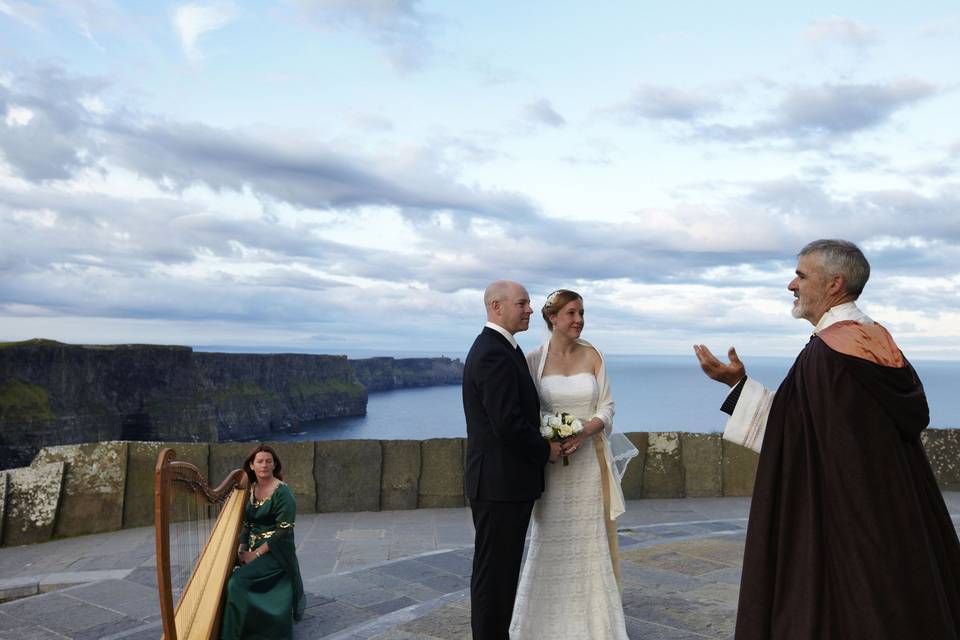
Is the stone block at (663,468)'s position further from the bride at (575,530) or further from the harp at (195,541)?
the harp at (195,541)

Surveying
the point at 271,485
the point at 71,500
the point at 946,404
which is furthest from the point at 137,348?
the point at 946,404

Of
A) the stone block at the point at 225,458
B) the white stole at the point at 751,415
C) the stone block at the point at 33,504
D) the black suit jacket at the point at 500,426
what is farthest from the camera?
the stone block at the point at 225,458

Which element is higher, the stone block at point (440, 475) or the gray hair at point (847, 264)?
the gray hair at point (847, 264)

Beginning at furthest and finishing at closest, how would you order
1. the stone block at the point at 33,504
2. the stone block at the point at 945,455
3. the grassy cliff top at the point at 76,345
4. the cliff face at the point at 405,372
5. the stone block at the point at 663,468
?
the cliff face at the point at 405,372
the grassy cliff top at the point at 76,345
the stone block at the point at 945,455
the stone block at the point at 663,468
the stone block at the point at 33,504

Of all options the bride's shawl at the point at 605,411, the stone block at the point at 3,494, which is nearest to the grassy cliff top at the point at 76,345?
the stone block at the point at 3,494

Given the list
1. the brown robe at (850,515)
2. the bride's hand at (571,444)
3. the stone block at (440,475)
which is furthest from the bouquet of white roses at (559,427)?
the stone block at (440,475)

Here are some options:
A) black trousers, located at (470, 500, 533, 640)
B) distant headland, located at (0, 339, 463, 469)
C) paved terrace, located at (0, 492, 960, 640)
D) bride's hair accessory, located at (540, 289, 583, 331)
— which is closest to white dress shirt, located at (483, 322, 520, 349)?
bride's hair accessory, located at (540, 289, 583, 331)

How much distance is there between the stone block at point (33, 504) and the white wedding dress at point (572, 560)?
19.7 ft

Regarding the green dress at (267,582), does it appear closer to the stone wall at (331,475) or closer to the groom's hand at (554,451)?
the groom's hand at (554,451)

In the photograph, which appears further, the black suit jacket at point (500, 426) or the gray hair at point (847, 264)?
the black suit jacket at point (500, 426)

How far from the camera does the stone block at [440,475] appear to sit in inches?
352

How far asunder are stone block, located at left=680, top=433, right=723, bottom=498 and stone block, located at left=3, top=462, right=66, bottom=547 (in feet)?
23.4

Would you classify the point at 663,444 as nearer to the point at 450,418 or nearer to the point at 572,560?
Result: the point at 572,560

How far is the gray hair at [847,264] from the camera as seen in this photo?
2789mm
